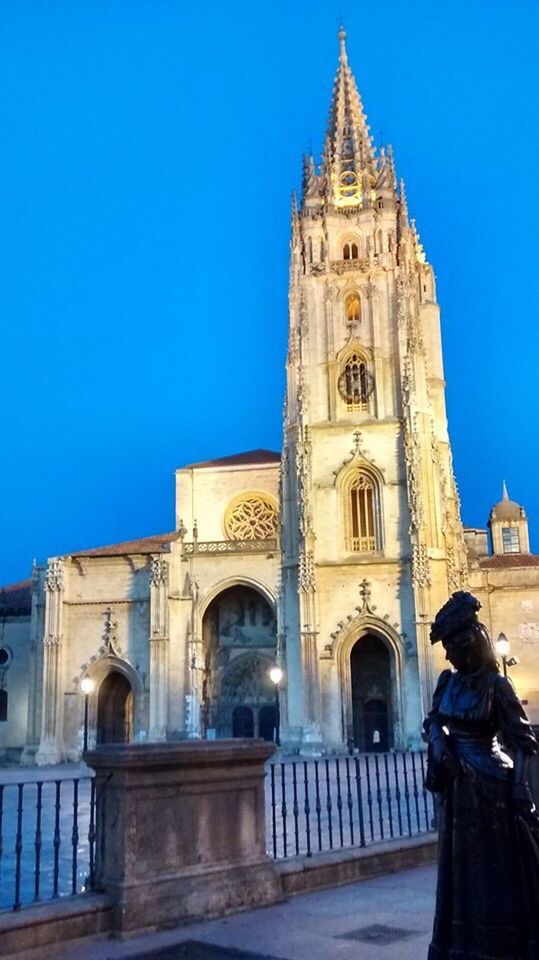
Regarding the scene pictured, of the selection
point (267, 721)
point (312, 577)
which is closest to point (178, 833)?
point (312, 577)

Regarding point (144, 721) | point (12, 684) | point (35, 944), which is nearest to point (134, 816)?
point (35, 944)

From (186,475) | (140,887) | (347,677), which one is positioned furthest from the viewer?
(186,475)

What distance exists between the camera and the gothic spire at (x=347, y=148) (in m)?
44.1

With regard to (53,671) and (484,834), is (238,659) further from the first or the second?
(484,834)

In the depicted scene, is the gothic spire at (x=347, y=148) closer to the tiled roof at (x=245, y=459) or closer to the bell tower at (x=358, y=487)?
the bell tower at (x=358, y=487)

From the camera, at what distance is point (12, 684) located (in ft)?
144

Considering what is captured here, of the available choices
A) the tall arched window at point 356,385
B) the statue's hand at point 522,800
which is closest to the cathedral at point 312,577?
the tall arched window at point 356,385

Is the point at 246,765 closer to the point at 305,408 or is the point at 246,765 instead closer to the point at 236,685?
the point at 305,408

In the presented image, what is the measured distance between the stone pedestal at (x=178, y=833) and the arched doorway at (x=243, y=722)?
34.8 metres

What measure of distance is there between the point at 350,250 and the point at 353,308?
3381mm

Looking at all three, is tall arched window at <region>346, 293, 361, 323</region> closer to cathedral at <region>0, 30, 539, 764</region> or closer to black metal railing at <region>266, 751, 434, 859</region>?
cathedral at <region>0, 30, 539, 764</region>

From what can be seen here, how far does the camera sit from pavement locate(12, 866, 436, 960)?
231 inches

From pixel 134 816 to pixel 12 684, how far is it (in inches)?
1556

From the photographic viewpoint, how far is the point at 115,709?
42.3 m
